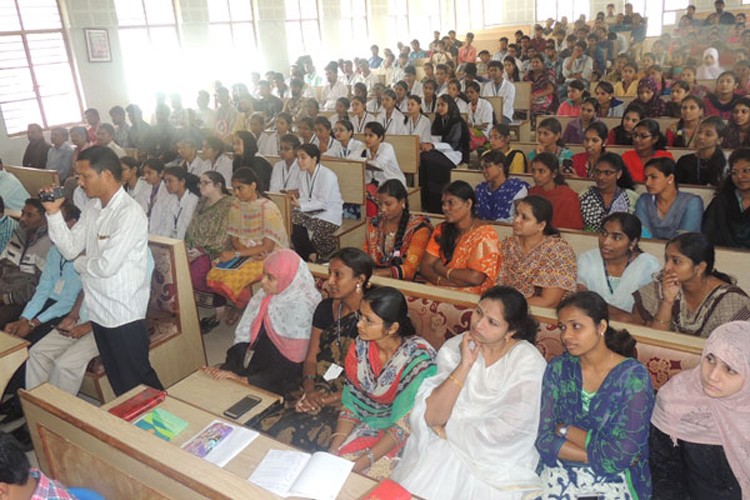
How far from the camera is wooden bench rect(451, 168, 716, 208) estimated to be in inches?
143

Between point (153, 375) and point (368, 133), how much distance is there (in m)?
3.06

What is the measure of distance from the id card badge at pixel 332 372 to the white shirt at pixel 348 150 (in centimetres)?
350

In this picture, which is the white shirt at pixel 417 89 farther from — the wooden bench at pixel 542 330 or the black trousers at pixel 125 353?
the black trousers at pixel 125 353

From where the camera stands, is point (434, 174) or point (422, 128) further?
point (422, 128)

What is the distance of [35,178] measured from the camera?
19.1ft

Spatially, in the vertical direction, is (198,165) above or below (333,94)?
below

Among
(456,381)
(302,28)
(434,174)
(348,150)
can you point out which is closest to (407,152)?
(434,174)

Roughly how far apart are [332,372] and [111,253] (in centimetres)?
109

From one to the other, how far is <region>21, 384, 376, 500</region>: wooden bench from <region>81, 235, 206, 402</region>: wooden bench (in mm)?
Result: 1292

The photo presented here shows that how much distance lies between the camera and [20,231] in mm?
3838

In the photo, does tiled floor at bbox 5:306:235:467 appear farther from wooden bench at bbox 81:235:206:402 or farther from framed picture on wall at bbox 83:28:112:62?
framed picture on wall at bbox 83:28:112:62

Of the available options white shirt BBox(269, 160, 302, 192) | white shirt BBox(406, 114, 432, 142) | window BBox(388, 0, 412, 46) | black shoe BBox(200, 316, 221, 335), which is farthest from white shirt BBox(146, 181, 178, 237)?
window BBox(388, 0, 412, 46)

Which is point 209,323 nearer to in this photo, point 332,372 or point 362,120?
point 332,372

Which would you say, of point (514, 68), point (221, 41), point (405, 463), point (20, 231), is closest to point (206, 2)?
point (221, 41)
